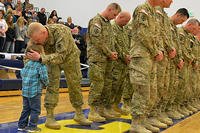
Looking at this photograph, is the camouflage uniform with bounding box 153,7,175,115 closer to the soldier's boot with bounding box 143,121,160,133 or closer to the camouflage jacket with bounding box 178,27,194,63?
the soldier's boot with bounding box 143,121,160,133

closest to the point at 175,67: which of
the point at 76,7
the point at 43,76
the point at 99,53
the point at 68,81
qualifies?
the point at 99,53

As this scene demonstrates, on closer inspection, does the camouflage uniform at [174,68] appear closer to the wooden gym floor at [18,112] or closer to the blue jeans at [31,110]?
the wooden gym floor at [18,112]

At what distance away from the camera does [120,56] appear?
5.14m

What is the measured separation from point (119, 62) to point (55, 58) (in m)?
1.63

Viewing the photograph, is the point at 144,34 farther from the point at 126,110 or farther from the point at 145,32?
the point at 126,110

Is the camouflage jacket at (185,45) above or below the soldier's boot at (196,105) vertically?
above

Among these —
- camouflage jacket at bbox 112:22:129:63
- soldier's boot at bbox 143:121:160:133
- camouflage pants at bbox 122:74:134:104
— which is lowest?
soldier's boot at bbox 143:121:160:133

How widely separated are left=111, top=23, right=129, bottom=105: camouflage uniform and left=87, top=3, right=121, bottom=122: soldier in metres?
0.26

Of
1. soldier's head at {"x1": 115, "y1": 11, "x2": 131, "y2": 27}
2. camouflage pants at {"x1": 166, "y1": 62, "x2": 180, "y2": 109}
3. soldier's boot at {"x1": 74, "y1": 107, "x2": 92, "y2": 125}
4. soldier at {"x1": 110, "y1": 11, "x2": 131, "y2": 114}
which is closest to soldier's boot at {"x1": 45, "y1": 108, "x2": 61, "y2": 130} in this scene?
soldier's boot at {"x1": 74, "y1": 107, "x2": 92, "y2": 125}

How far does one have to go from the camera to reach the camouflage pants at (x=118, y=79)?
5070 millimetres

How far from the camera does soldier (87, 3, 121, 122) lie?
462 cm

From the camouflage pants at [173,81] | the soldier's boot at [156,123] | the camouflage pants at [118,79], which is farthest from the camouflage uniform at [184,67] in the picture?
the soldier's boot at [156,123]

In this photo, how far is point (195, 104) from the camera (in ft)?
22.4

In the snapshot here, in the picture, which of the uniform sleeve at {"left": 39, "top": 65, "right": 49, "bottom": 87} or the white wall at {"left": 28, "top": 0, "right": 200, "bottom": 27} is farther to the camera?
the white wall at {"left": 28, "top": 0, "right": 200, "bottom": 27}
